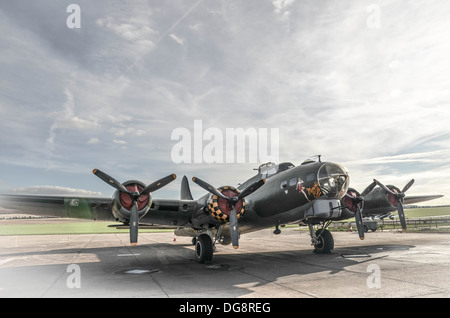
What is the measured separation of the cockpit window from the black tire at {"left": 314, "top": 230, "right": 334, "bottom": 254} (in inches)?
179

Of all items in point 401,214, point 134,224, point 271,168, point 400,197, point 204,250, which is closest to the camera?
point 134,224

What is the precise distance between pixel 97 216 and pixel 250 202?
7.97 m

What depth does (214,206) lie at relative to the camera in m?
13.8

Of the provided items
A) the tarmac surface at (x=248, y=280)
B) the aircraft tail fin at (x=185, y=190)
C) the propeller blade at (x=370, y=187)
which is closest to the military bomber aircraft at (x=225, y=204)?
the tarmac surface at (x=248, y=280)

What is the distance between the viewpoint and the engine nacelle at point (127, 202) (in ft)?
39.7

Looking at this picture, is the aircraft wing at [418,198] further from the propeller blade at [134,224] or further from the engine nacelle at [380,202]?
the propeller blade at [134,224]

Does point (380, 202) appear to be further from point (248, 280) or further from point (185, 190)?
point (185, 190)

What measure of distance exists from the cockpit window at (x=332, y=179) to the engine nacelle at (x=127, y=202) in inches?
305

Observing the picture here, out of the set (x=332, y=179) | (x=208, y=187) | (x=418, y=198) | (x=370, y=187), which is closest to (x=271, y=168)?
(x=332, y=179)

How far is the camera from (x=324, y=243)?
55.3ft

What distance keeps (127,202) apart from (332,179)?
9.07 meters
